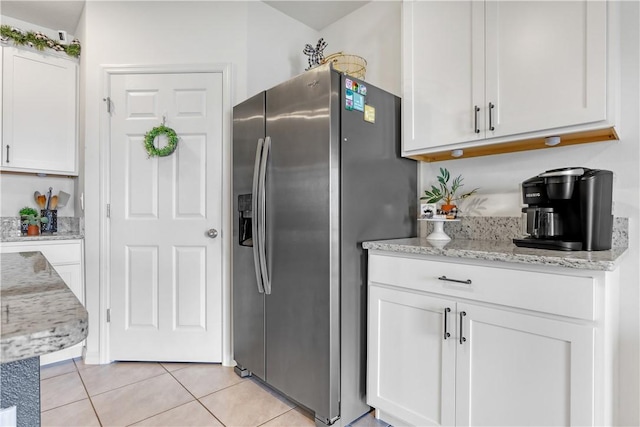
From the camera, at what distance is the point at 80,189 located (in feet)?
8.93

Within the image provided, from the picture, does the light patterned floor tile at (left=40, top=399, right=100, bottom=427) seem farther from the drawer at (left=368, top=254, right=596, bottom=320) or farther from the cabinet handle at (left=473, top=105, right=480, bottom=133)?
the cabinet handle at (left=473, top=105, right=480, bottom=133)

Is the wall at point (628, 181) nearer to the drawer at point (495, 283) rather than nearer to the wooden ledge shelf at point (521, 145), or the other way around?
the wooden ledge shelf at point (521, 145)

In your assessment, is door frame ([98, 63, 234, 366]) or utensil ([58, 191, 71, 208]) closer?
door frame ([98, 63, 234, 366])

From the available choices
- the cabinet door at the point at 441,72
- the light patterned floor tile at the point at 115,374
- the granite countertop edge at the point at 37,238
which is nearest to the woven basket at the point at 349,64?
the cabinet door at the point at 441,72

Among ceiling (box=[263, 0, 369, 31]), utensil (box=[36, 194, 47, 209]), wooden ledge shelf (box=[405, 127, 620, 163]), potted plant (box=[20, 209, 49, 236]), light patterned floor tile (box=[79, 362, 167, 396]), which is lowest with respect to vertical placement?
light patterned floor tile (box=[79, 362, 167, 396])

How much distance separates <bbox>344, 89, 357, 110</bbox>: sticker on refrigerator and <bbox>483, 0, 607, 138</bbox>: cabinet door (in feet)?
2.12

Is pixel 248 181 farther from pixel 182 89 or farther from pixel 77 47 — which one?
pixel 77 47

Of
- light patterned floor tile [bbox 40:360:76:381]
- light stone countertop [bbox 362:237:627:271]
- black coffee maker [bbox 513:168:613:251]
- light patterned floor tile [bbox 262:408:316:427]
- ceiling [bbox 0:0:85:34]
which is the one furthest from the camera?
ceiling [bbox 0:0:85:34]

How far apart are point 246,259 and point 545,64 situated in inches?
72.6

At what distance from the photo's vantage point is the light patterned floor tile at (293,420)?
1.77 meters

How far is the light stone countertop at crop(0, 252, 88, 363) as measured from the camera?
42 cm

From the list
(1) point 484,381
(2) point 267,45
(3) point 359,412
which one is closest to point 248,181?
(2) point 267,45

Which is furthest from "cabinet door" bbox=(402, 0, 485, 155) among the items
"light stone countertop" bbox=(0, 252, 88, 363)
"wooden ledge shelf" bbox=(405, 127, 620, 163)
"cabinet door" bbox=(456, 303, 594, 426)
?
"light stone countertop" bbox=(0, 252, 88, 363)

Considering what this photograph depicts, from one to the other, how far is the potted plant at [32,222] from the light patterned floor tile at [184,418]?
73.7 inches
